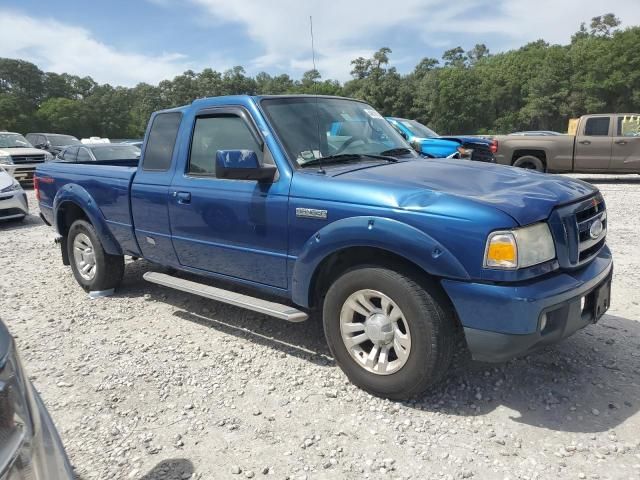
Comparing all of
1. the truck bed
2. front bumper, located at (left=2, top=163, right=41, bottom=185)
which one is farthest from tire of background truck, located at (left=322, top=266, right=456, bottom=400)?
front bumper, located at (left=2, top=163, right=41, bottom=185)

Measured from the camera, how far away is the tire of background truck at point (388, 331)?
285 centimetres

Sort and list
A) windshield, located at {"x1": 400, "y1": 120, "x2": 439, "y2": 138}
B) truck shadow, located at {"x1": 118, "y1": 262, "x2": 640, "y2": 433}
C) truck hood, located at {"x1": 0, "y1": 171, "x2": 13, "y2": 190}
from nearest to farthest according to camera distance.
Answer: truck shadow, located at {"x1": 118, "y1": 262, "x2": 640, "y2": 433} → truck hood, located at {"x1": 0, "y1": 171, "x2": 13, "y2": 190} → windshield, located at {"x1": 400, "y1": 120, "x2": 439, "y2": 138}

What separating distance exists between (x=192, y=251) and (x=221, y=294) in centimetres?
52

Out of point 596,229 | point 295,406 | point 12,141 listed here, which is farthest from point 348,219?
point 12,141

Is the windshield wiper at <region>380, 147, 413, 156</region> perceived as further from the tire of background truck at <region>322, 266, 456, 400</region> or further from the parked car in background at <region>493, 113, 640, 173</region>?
the parked car in background at <region>493, 113, 640, 173</region>

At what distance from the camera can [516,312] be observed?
8.47 feet

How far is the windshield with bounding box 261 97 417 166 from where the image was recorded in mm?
3674

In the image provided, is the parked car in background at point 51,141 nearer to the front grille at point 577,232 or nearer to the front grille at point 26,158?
the front grille at point 26,158

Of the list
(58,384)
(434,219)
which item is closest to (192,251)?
(58,384)

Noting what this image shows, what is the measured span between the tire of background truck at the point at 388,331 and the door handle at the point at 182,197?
5.00 feet

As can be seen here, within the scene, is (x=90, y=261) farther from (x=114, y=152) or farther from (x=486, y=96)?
(x=486, y=96)

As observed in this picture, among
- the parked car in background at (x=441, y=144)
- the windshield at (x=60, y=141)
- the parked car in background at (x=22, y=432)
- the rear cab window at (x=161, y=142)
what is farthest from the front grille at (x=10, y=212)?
the windshield at (x=60, y=141)

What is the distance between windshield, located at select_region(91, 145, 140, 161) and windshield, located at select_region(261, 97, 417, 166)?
9.22 metres

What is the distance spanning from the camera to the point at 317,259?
325cm
